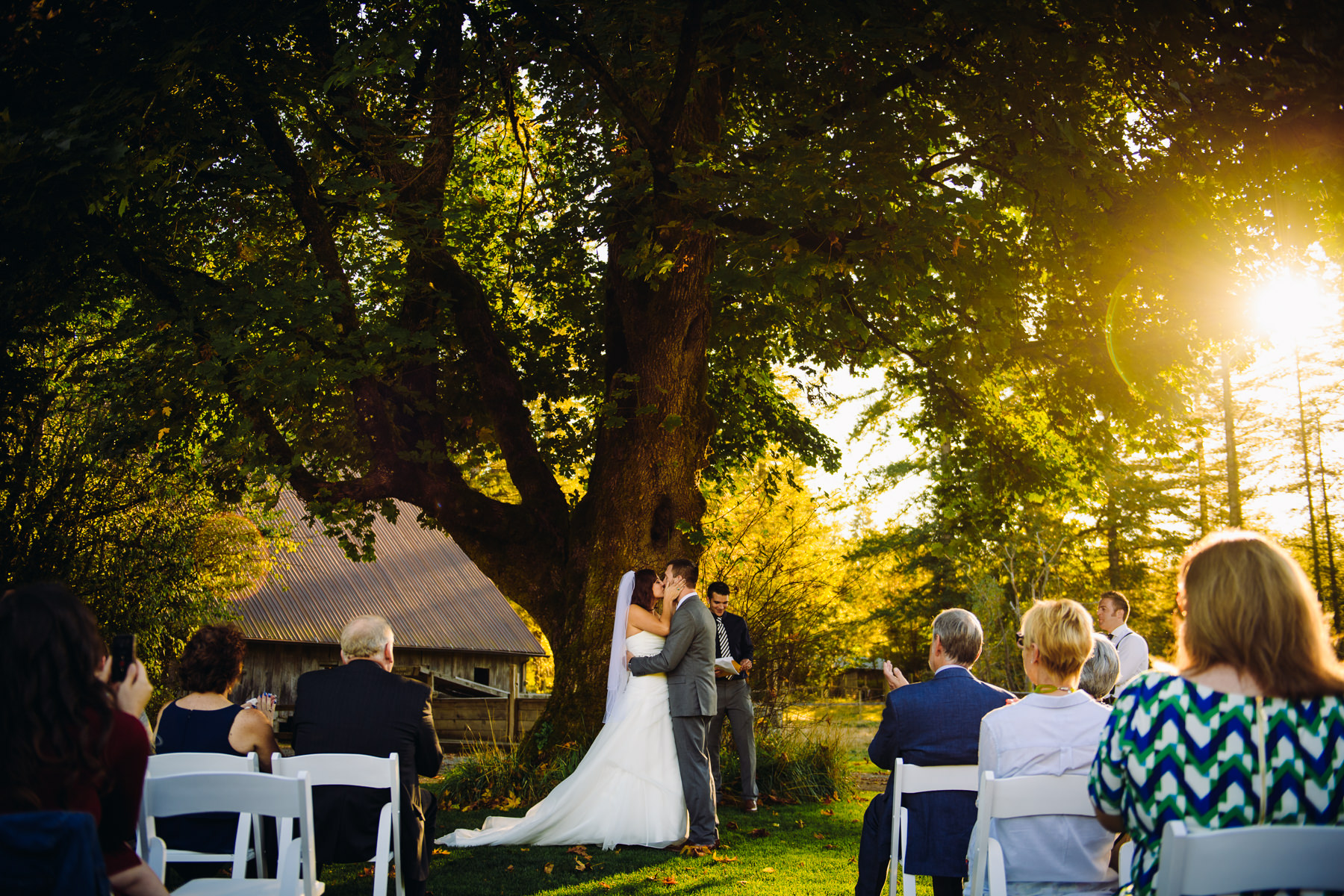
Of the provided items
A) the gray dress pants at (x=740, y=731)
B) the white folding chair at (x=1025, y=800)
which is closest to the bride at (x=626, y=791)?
the gray dress pants at (x=740, y=731)

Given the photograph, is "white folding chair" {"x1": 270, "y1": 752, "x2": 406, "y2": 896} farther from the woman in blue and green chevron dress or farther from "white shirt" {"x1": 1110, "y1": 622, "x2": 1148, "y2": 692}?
"white shirt" {"x1": 1110, "y1": 622, "x2": 1148, "y2": 692}

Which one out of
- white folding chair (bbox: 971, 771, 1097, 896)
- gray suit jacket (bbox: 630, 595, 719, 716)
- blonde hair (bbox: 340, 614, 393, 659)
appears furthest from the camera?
gray suit jacket (bbox: 630, 595, 719, 716)

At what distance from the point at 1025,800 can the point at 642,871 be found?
3.93 m

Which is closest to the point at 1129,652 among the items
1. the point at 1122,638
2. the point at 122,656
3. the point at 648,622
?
the point at 1122,638

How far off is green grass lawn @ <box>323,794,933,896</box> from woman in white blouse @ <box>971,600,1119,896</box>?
2.98 meters

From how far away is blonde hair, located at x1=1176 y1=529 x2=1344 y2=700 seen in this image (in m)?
2.38

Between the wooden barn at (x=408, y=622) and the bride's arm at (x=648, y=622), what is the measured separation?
10296mm

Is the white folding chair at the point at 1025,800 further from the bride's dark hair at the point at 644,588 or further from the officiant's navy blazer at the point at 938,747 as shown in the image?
the bride's dark hair at the point at 644,588

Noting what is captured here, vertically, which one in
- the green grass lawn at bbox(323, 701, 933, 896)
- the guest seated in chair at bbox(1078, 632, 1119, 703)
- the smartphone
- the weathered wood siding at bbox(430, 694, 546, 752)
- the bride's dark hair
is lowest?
the weathered wood siding at bbox(430, 694, 546, 752)

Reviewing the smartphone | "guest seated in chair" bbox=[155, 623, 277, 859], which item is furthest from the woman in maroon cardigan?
"guest seated in chair" bbox=[155, 623, 277, 859]

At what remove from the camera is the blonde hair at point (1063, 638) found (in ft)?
12.4

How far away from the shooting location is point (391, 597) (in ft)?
82.8

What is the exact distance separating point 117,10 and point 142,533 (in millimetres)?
10241

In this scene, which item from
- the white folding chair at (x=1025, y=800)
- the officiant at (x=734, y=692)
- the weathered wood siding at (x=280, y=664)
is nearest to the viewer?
the white folding chair at (x=1025, y=800)
